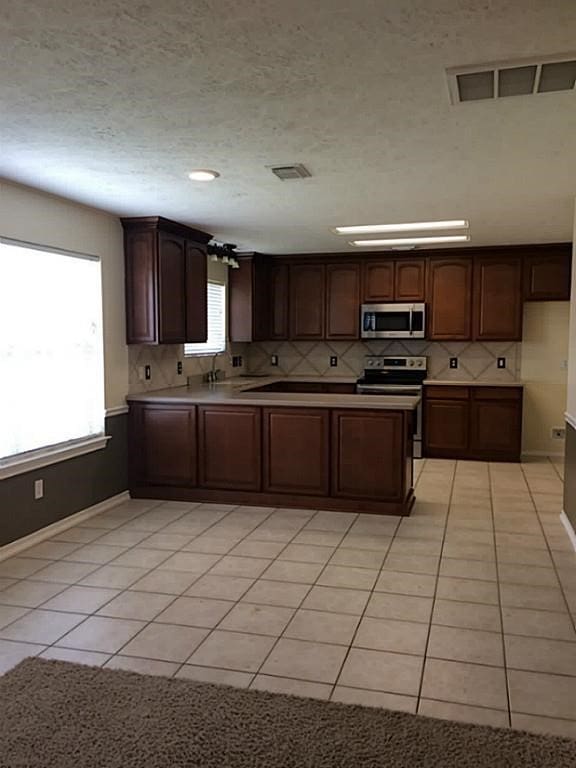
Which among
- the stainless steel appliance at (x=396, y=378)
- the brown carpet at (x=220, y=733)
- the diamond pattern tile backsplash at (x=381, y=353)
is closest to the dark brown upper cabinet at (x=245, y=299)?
the diamond pattern tile backsplash at (x=381, y=353)

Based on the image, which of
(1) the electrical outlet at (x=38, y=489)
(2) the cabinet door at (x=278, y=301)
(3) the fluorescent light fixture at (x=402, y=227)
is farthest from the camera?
(2) the cabinet door at (x=278, y=301)

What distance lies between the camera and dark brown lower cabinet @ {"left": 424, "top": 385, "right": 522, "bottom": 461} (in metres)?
6.66

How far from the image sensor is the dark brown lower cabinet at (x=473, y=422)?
6.66m

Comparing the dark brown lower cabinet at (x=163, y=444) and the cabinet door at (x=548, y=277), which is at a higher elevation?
the cabinet door at (x=548, y=277)

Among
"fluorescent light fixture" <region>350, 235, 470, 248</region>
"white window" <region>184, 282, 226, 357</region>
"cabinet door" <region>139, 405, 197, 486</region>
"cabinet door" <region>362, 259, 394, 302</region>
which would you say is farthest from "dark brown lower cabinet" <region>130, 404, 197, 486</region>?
"cabinet door" <region>362, 259, 394, 302</region>

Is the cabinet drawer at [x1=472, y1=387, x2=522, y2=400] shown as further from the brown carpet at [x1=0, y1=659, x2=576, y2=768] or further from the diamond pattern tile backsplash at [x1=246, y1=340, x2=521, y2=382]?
the brown carpet at [x1=0, y1=659, x2=576, y2=768]

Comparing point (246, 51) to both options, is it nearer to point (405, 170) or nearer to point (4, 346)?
point (405, 170)

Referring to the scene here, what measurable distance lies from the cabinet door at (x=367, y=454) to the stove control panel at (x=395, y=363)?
268 cm

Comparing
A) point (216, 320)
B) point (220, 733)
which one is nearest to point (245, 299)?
point (216, 320)

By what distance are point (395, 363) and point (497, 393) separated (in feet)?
4.07

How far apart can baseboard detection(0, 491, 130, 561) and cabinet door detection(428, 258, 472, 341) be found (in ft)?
12.7

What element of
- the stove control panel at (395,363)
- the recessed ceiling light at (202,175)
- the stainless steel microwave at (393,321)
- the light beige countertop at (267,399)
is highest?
the recessed ceiling light at (202,175)

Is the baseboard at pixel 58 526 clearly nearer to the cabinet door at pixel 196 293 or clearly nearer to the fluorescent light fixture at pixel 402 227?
the cabinet door at pixel 196 293

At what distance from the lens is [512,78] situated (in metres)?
2.28
